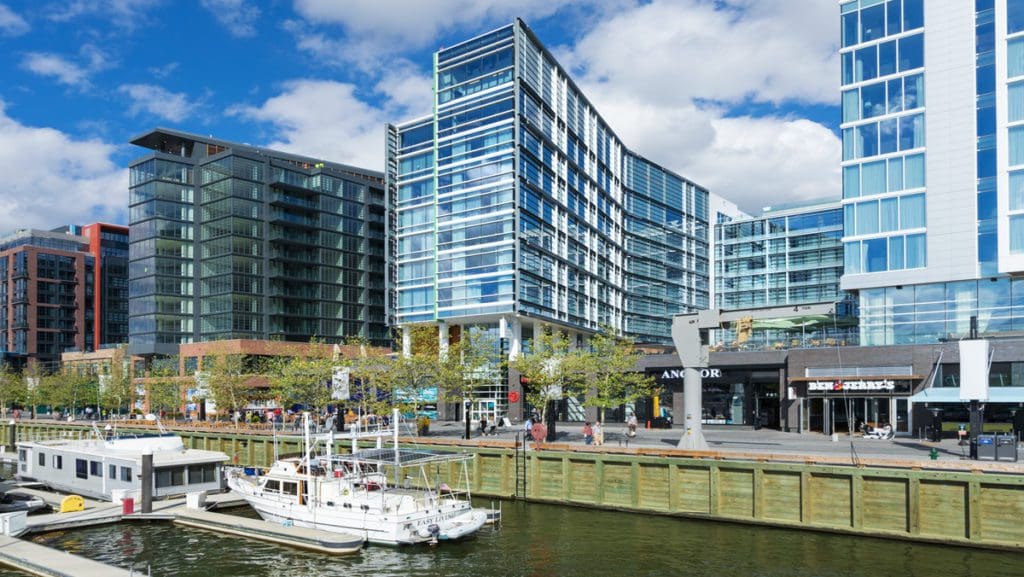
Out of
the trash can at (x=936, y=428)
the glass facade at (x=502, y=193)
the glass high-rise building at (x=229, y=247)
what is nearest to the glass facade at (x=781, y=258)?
the glass facade at (x=502, y=193)

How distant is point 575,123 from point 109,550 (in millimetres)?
74265

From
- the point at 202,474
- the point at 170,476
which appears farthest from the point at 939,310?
the point at 170,476

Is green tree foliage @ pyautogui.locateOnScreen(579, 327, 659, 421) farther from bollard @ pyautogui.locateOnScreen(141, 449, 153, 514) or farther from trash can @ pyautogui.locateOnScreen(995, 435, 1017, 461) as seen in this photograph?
bollard @ pyautogui.locateOnScreen(141, 449, 153, 514)

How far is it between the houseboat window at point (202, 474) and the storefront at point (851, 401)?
41261 millimetres

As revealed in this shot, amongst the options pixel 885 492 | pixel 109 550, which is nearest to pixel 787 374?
pixel 885 492

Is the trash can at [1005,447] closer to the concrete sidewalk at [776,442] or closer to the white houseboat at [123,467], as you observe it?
the concrete sidewalk at [776,442]

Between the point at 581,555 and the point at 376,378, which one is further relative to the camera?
the point at 376,378

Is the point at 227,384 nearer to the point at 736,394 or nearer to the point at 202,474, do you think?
the point at 202,474

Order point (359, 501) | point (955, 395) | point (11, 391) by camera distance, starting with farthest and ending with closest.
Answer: point (11, 391), point (955, 395), point (359, 501)

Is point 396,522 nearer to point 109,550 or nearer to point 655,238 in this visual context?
point 109,550

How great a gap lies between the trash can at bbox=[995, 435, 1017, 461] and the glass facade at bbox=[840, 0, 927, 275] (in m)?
25.7

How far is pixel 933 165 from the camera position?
2357 inches

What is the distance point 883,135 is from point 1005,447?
33.0 meters

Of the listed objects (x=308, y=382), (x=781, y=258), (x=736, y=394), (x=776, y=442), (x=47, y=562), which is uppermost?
(x=781, y=258)
